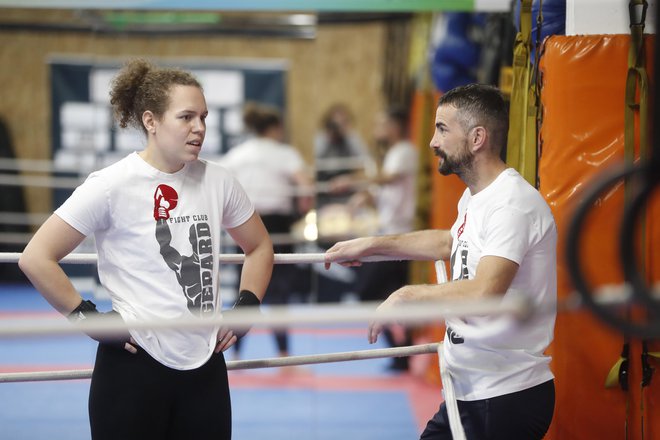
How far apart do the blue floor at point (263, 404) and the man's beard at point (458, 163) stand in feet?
6.56

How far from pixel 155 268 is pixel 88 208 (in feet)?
0.71

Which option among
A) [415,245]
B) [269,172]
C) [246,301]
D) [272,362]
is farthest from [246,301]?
[269,172]

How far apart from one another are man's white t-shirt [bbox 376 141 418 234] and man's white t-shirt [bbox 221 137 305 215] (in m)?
0.69

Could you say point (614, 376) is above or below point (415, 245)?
below

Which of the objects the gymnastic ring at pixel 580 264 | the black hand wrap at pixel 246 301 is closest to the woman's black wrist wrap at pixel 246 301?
the black hand wrap at pixel 246 301

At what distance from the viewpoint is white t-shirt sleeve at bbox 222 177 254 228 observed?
2.15 m

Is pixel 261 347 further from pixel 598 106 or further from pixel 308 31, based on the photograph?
pixel 598 106

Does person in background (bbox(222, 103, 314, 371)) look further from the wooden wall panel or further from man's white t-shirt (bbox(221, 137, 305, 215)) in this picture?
the wooden wall panel

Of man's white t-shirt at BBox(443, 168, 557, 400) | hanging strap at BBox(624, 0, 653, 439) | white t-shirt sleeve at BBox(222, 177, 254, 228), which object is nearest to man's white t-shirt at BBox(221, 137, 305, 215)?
white t-shirt sleeve at BBox(222, 177, 254, 228)

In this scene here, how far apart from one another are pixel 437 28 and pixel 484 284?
3.38 m

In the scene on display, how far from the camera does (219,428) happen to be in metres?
2.05

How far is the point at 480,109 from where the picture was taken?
2.12 metres

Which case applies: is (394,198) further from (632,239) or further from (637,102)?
(632,239)

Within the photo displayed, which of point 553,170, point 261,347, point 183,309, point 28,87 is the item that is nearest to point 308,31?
point 261,347
